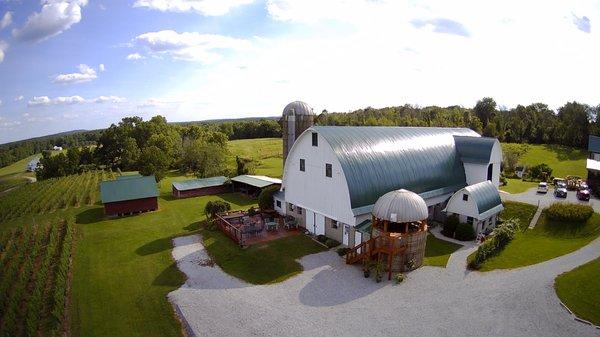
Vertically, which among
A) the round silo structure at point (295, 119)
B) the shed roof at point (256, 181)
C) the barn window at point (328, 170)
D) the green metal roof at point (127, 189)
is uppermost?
the round silo structure at point (295, 119)

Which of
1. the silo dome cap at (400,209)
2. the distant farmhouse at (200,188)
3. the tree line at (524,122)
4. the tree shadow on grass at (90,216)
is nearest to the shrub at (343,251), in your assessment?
the silo dome cap at (400,209)

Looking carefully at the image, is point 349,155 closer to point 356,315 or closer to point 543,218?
point 356,315

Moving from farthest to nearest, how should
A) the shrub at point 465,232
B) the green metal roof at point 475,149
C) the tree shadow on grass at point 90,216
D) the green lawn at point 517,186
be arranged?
the green lawn at point 517,186, the tree shadow on grass at point 90,216, the green metal roof at point 475,149, the shrub at point 465,232

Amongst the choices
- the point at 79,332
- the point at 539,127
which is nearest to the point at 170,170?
the point at 79,332

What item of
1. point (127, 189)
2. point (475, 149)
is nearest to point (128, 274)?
point (127, 189)

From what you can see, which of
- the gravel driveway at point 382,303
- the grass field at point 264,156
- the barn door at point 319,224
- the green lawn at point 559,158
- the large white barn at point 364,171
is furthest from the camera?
the grass field at point 264,156

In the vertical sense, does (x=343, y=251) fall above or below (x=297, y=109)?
below

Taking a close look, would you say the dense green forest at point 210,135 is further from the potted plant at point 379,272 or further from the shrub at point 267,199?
the potted plant at point 379,272

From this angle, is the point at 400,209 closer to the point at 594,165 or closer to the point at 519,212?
the point at 519,212
